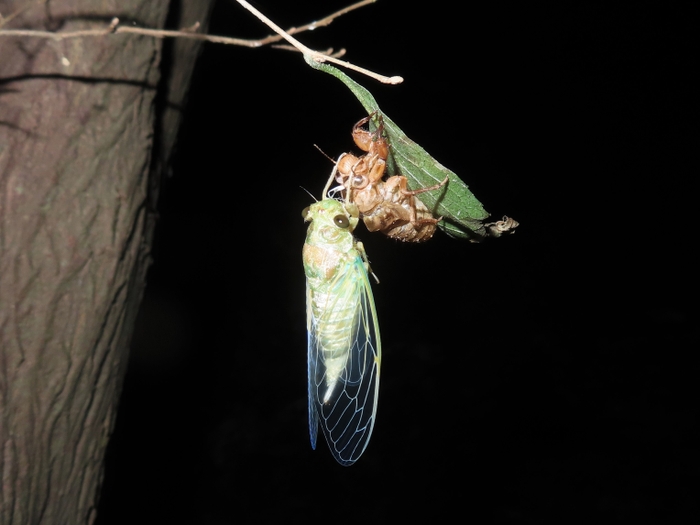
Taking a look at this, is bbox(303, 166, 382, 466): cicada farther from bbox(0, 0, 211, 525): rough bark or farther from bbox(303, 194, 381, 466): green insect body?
bbox(0, 0, 211, 525): rough bark

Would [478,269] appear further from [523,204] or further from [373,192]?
[373,192]

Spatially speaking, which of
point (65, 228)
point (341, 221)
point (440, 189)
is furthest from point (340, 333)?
point (65, 228)

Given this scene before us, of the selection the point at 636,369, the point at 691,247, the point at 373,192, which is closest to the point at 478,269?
the point at 636,369

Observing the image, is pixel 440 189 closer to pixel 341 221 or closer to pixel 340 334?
pixel 341 221

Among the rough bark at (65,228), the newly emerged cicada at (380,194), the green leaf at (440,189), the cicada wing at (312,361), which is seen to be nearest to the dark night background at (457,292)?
the cicada wing at (312,361)

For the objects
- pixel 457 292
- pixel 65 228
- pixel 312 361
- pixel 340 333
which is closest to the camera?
pixel 65 228

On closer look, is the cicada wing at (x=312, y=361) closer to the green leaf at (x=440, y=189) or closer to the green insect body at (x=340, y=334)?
the green insect body at (x=340, y=334)

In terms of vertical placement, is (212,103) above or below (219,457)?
above
